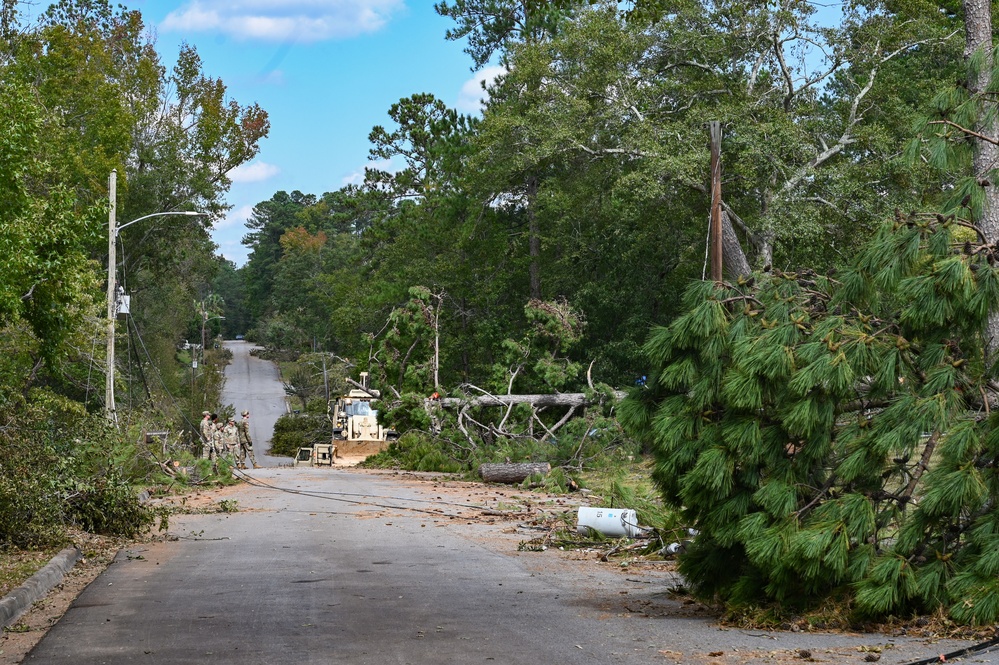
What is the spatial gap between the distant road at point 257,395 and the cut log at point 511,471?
3604cm

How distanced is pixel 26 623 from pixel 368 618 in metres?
2.85

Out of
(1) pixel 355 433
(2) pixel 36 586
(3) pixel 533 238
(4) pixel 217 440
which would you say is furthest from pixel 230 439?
(2) pixel 36 586

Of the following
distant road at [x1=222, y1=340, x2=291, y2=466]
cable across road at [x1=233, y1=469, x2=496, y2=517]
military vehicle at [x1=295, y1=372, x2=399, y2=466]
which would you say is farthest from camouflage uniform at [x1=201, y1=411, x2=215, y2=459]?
distant road at [x1=222, y1=340, x2=291, y2=466]

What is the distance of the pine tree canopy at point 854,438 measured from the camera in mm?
8078

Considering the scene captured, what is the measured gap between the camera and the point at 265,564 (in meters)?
12.7

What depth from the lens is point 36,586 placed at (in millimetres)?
10570

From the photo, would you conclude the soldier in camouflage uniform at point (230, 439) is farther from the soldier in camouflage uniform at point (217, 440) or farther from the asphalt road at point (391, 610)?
→ the asphalt road at point (391, 610)

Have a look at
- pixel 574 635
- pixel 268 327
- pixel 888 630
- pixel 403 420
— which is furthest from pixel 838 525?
pixel 268 327

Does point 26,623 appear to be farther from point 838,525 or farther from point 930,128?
point 930,128

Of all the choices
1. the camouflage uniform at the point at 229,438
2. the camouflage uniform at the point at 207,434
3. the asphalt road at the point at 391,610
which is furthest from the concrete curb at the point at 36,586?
the camouflage uniform at the point at 229,438

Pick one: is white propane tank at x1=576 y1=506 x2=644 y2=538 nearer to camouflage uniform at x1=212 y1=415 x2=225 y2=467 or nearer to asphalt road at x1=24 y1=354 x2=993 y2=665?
asphalt road at x1=24 y1=354 x2=993 y2=665

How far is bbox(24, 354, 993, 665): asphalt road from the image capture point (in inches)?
299

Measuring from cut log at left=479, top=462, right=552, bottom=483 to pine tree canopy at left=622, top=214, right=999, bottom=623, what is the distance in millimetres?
14864

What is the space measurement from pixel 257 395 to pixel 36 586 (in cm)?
8160
